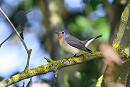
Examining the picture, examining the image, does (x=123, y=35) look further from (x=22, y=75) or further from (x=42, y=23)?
A: (x=42, y=23)

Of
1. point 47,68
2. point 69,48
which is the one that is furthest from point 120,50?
A: point 69,48

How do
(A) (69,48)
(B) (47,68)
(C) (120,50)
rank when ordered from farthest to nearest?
(A) (69,48) → (C) (120,50) → (B) (47,68)

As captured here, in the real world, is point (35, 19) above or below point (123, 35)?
above

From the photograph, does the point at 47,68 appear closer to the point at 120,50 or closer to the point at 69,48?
the point at 120,50

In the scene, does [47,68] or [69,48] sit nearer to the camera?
[47,68]

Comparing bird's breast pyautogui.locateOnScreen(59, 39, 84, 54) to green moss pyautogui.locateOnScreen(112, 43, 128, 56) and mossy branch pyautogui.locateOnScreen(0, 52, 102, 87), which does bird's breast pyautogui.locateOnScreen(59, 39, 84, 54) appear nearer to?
mossy branch pyautogui.locateOnScreen(0, 52, 102, 87)


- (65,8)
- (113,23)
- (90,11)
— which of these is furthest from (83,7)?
(113,23)

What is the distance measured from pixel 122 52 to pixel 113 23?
224 cm

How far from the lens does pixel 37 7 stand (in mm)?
7812

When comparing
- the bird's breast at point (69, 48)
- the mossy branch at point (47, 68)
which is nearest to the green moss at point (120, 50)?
the mossy branch at point (47, 68)

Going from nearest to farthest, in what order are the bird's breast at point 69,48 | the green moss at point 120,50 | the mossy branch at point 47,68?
the mossy branch at point 47,68 < the green moss at point 120,50 < the bird's breast at point 69,48

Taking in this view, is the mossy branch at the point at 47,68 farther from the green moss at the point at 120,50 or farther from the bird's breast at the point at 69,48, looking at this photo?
the bird's breast at the point at 69,48

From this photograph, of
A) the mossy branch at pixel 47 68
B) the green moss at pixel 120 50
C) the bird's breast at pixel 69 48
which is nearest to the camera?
the mossy branch at pixel 47 68

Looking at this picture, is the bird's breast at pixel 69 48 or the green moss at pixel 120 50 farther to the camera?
the bird's breast at pixel 69 48
